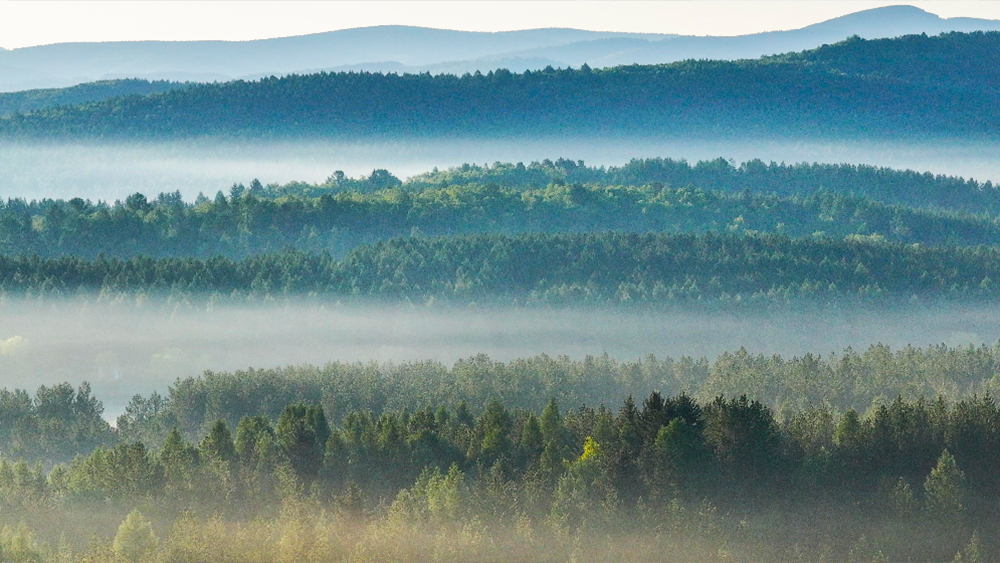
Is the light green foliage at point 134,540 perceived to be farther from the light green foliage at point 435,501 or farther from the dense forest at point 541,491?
the light green foliage at point 435,501

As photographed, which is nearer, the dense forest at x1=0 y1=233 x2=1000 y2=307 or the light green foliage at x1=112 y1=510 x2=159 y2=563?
the light green foliage at x1=112 y1=510 x2=159 y2=563

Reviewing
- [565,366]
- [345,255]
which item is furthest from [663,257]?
[565,366]

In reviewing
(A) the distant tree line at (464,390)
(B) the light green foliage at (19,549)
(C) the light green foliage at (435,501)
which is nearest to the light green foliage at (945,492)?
(A) the distant tree line at (464,390)

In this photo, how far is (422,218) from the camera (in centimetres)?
17088

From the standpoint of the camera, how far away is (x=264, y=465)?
61.3m

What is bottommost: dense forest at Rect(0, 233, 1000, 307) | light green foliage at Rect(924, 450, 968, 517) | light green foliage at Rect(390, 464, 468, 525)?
dense forest at Rect(0, 233, 1000, 307)

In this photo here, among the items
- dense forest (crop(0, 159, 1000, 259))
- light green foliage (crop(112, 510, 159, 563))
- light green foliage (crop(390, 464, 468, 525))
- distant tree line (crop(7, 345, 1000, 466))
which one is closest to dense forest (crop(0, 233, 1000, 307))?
dense forest (crop(0, 159, 1000, 259))

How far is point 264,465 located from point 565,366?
3250 cm

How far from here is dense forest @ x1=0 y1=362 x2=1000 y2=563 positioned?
53156mm

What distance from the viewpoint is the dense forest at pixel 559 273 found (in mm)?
132875

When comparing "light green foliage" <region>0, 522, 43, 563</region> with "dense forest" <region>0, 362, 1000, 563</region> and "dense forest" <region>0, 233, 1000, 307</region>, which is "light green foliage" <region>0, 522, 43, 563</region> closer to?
"dense forest" <region>0, 362, 1000, 563</region>

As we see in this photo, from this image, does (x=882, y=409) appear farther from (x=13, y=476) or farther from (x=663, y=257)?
(x=663, y=257)

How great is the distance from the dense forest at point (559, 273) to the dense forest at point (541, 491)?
66787mm

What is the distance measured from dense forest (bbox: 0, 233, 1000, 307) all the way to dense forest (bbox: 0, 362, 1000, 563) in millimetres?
66787
